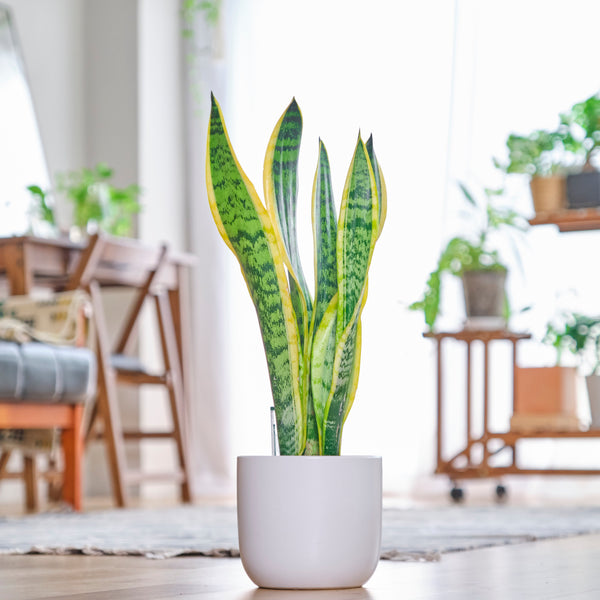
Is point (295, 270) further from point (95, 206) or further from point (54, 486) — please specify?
point (54, 486)

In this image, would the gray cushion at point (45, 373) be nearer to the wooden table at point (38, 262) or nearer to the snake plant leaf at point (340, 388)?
the wooden table at point (38, 262)

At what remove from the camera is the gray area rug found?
5.16 feet

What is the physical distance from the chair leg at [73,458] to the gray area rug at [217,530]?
0.08 metres

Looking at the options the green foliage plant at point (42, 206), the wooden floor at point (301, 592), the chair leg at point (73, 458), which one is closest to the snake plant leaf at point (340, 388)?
the wooden floor at point (301, 592)

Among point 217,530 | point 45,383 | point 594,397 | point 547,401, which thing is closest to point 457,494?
point 547,401

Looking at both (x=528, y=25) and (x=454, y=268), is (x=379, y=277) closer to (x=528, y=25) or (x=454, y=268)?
(x=454, y=268)

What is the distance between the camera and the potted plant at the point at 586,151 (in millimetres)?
3209

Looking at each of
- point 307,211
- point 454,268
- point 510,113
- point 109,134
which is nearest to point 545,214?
point 454,268

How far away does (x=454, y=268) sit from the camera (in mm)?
3547

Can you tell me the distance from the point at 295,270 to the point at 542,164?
2368 millimetres

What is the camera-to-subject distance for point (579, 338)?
3219mm

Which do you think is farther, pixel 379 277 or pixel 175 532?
pixel 379 277

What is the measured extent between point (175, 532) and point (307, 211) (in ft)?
7.36

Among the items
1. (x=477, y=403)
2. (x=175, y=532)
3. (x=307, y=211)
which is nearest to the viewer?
(x=175, y=532)
